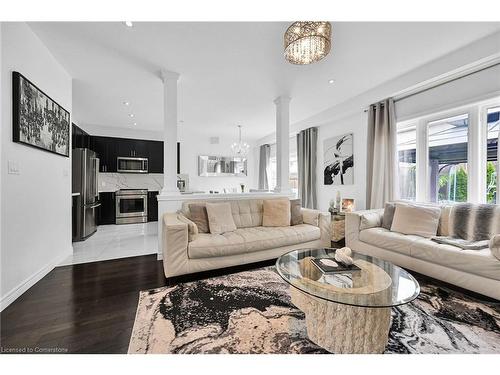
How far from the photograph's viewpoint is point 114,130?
577cm

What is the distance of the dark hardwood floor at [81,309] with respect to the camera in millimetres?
1351

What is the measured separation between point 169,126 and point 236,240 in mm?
1802

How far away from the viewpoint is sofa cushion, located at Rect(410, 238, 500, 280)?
175 centimetres

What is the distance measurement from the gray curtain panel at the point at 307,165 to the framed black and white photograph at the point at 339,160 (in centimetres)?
32

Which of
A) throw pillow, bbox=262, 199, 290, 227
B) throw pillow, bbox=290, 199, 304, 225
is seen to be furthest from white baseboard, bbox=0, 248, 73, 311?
throw pillow, bbox=290, 199, 304, 225

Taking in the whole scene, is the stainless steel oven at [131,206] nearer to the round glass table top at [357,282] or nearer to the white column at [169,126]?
the white column at [169,126]

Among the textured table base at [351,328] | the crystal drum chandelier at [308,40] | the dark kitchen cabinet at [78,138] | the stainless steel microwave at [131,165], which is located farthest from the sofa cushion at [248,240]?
the stainless steel microwave at [131,165]

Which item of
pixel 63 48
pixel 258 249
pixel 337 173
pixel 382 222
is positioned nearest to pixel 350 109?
pixel 337 173

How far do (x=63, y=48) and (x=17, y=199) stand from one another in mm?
1735

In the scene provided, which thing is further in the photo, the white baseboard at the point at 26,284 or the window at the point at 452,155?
the window at the point at 452,155

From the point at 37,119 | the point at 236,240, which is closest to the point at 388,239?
the point at 236,240

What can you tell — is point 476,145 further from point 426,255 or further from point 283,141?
point 283,141

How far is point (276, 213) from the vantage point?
3.12 m

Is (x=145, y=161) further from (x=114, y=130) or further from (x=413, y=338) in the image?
(x=413, y=338)
